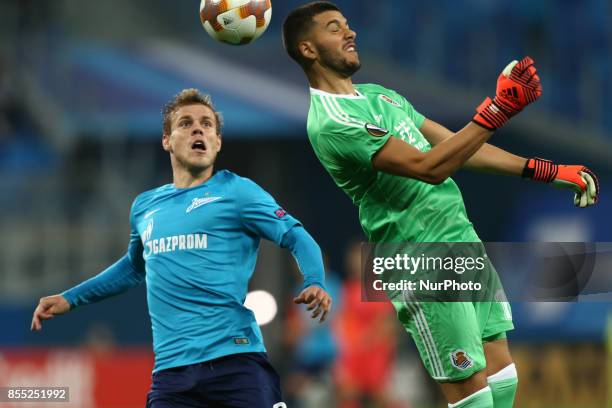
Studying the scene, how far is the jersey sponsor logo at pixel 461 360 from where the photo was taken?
526cm

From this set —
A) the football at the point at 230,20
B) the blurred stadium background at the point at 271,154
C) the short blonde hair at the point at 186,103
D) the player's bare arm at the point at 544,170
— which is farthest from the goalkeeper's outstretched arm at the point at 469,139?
the blurred stadium background at the point at 271,154

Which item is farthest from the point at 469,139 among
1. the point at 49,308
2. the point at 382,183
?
the point at 49,308

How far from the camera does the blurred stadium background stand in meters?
14.3

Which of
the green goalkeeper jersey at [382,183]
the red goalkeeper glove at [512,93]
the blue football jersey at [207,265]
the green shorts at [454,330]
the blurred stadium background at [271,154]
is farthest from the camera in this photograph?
the blurred stadium background at [271,154]

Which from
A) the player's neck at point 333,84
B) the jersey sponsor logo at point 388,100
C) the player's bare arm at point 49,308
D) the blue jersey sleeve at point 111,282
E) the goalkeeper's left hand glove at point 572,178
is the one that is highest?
the player's neck at point 333,84

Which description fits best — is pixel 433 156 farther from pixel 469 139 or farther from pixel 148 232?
pixel 148 232

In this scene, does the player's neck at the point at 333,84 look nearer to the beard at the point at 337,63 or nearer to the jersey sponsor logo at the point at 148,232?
the beard at the point at 337,63

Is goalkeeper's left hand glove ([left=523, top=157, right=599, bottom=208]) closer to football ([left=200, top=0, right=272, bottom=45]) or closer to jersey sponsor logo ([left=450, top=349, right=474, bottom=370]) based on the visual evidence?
jersey sponsor logo ([left=450, top=349, right=474, bottom=370])

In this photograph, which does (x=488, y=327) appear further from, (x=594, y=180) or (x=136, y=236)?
(x=136, y=236)

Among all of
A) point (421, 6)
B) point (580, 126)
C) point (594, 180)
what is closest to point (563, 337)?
point (580, 126)

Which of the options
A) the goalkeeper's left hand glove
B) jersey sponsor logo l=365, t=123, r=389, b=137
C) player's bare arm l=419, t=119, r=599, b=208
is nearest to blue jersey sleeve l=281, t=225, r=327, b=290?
jersey sponsor logo l=365, t=123, r=389, b=137

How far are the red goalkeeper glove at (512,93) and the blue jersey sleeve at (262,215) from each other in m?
1.01

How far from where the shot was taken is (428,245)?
5438mm

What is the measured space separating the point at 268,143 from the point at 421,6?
11.5 feet
